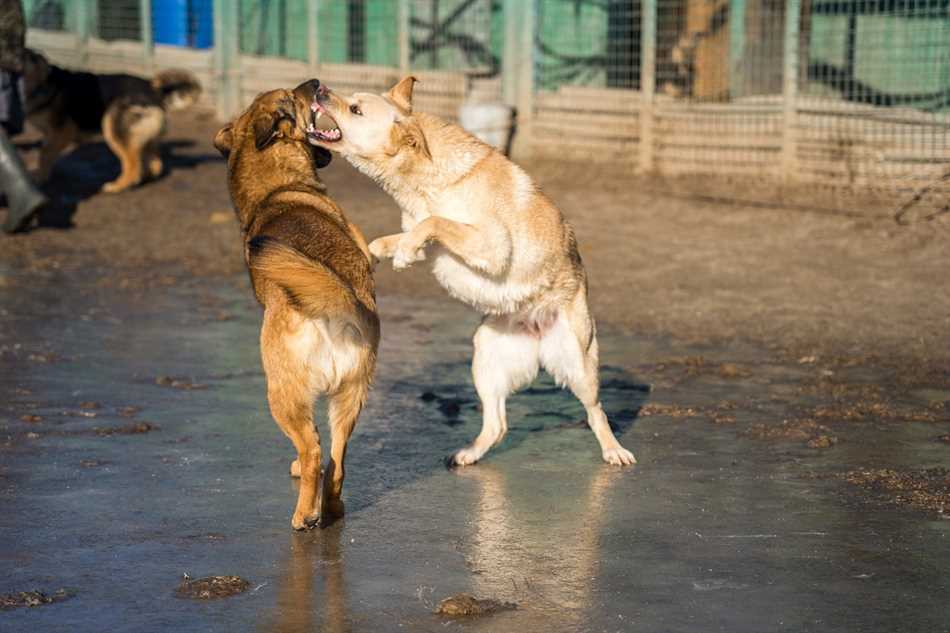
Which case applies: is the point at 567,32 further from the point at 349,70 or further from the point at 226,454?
the point at 226,454

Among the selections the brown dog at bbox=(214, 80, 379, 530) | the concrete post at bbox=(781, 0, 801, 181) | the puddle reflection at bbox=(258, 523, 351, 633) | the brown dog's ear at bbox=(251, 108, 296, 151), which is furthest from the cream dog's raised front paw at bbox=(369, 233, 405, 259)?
the concrete post at bbox=(781, 0, 801, 181)

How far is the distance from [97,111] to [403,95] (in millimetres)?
8075

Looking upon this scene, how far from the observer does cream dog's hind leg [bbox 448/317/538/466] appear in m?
5.90

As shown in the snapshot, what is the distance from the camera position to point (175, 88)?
44.8 feet

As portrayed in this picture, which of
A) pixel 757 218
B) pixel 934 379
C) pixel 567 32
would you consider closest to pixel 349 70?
pixel 567 32

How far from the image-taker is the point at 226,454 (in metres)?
5.75

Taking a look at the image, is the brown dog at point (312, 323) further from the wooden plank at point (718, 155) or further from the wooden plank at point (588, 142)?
the wooden plank at point (588, 142)

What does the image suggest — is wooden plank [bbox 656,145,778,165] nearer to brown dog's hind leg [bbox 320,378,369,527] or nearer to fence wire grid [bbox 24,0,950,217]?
fence wire grid [bbox 24,0,950,217]

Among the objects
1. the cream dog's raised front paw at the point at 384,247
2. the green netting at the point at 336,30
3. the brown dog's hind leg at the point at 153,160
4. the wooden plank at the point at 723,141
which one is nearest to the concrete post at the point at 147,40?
the green netting at the point at 336,30

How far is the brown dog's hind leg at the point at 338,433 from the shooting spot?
4.75 meters

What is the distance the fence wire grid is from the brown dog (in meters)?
7.27

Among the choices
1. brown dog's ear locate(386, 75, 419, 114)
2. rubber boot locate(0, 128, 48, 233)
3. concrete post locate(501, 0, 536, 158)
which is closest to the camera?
brown dog's ear locate(386, 75, 419, 114)

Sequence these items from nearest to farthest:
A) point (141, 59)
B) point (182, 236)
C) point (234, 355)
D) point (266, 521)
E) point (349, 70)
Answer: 1. point (266, 521)
2. point (234, 355)
3. point (182, 236)
4. point (349, 70)
5. point (141, 59)

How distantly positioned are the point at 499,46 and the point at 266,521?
11718mm
